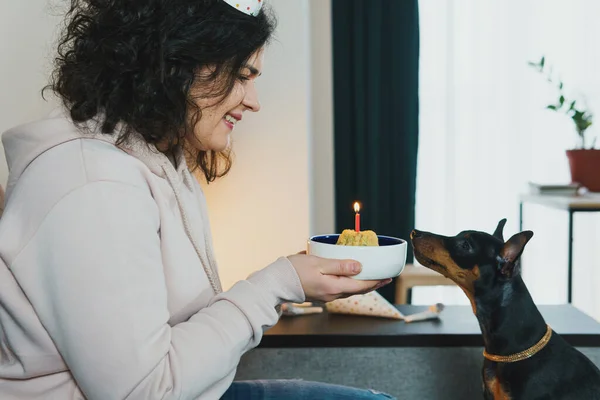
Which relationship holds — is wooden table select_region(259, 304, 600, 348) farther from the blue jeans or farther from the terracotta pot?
the terracotta pot

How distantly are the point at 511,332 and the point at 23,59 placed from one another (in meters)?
1.22

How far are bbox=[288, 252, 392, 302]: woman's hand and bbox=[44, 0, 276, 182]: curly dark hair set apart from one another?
28 centimetres

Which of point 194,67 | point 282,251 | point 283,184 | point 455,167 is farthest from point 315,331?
point 455,167

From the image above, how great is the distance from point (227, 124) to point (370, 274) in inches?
12.8

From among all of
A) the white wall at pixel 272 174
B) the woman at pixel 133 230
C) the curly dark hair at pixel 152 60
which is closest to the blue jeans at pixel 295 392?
the woman at pixel 133 230

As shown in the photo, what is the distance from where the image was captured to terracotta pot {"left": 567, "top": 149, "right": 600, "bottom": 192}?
2.93 metres

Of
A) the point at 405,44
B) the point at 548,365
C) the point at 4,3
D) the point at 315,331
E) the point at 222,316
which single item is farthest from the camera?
the point at 405,44

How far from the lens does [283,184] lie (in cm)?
184

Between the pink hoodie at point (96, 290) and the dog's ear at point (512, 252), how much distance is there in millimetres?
523

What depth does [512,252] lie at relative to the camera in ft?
4.05

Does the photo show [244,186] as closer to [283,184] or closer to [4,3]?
[283,184]

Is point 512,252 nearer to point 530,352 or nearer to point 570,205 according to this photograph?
point 530,352

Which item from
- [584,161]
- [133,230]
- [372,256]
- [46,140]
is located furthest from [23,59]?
[584,161]

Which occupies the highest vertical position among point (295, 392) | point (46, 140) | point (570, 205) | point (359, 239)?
point (46, 140)
